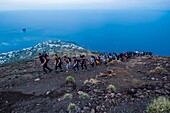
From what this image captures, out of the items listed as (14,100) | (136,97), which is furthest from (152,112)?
(14,100)

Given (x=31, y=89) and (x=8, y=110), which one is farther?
(x=31, y=89)

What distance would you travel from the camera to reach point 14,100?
542 inches

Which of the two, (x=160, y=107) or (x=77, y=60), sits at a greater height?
(x=77, y=60)

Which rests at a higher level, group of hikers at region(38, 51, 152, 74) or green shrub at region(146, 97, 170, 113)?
group of hikers at region(38, 51, 152, 74)

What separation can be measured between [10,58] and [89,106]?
174170 mm

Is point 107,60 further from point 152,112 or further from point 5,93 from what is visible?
point 152,112

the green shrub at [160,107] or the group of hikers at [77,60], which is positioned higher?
the group of hikers at [77,60]

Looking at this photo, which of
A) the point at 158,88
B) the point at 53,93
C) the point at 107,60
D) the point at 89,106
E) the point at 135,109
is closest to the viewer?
the point at 135,109

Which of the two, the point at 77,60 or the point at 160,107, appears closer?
the point at 160,107

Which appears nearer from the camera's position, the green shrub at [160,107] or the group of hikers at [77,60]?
the green shrub at [160,107]

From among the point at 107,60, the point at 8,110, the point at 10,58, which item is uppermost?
the point at 10,58

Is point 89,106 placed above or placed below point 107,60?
below

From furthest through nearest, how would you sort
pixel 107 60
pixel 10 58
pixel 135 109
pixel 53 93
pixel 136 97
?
pixel 10 58 < pixel 107 60 < pixel 53 93 < pixel 136 97 < pixel 135 109

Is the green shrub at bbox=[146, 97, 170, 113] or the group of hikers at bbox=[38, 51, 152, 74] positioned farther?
the group of hikers at bbox=[38, 51, 152, 74]
